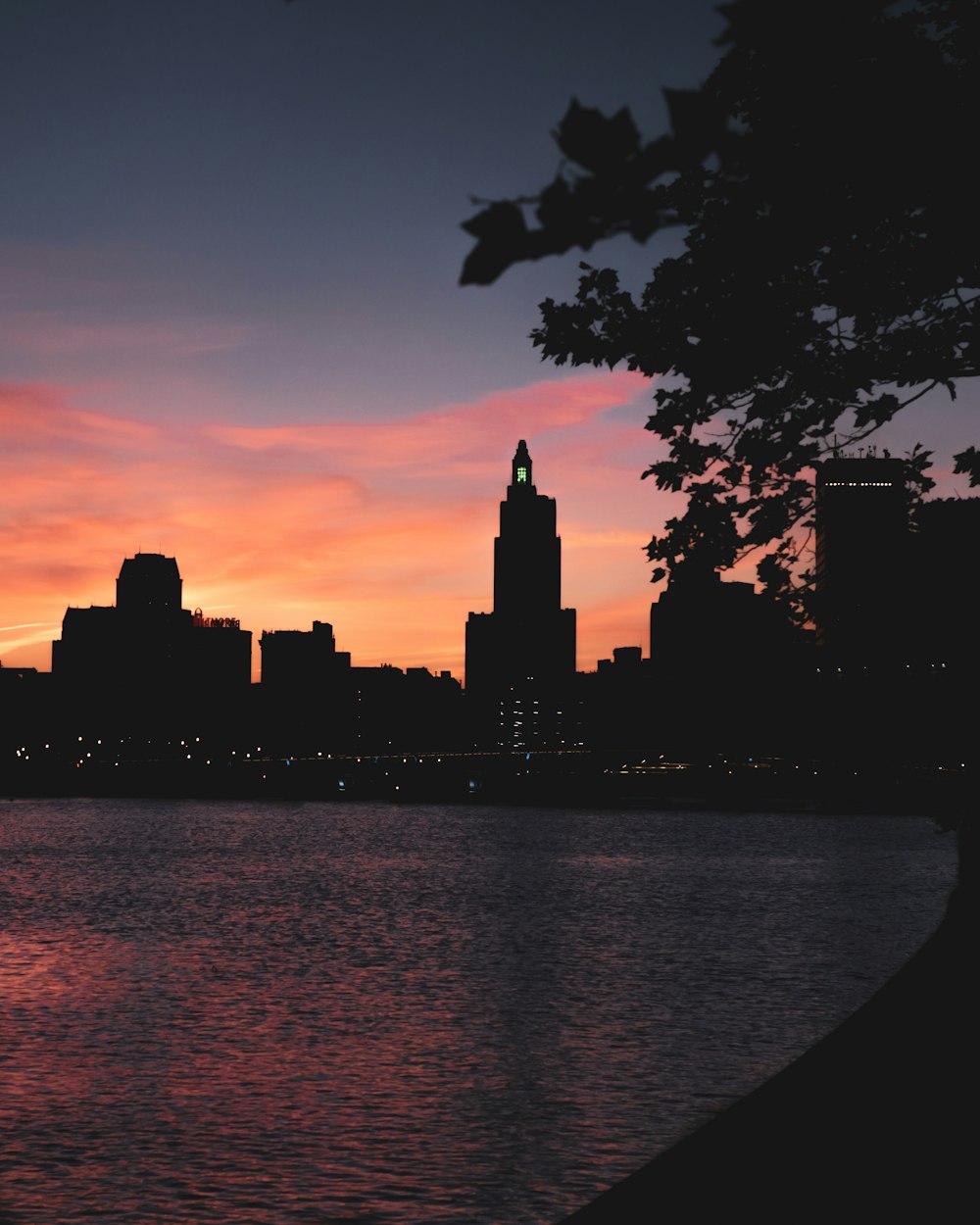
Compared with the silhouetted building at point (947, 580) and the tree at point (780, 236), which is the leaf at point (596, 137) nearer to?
the tree at point (780, 236)

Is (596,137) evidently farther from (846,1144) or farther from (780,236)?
(846,1144)

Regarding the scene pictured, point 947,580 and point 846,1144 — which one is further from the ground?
point 947,580

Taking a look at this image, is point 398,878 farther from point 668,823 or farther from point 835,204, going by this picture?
point 668,823

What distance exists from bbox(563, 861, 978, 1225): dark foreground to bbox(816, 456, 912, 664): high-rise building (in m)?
4.49

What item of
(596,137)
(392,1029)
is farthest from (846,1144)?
(392,1029)

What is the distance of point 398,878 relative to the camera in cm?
7831

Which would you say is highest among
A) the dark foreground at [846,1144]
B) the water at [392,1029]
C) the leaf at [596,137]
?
the leaf at [596,137]

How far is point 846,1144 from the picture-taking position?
40.5ft

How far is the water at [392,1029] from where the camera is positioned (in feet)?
59.8

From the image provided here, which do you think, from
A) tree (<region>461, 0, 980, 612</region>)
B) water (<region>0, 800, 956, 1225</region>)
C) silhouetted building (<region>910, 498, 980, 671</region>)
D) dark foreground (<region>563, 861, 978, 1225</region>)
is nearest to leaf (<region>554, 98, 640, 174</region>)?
tree (<region>461, 0, 980, 612</region>)

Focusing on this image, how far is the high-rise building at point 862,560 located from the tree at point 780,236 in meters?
0.33

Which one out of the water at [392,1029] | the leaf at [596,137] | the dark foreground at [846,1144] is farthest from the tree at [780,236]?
the water at [392,1029]

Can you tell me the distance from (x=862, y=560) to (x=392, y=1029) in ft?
50.1

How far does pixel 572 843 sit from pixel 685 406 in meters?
105
